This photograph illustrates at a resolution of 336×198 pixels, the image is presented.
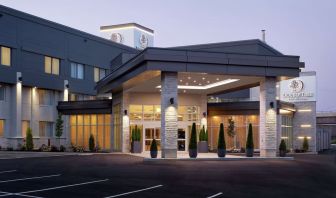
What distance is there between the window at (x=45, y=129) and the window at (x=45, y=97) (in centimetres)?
192

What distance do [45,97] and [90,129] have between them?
5492 millimetres

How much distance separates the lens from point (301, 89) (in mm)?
50438

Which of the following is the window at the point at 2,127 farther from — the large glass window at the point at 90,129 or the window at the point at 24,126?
the large glass window at the point at 90,129

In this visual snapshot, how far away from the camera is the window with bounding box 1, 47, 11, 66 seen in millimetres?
40469

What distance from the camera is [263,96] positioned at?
1177 inches

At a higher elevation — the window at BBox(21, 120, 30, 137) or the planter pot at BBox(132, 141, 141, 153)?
the window at BBox(21, 120, 30, 137)

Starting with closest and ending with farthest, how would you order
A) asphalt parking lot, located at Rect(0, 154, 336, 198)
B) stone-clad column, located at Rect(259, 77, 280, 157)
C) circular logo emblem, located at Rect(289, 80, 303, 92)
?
1. asphalt parking lot, located at Rect(0, 154, 336, 198)
2. stone-clad column, located at Rect(259, 77, 280, 157)
3. circular logo emblem, located at Rect(289, 80, 303, 92)

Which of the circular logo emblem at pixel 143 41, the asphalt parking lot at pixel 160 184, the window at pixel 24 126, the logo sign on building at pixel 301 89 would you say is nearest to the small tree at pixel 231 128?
the logo sign on building at pixel 301 89

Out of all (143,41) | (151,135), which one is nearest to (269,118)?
(151,135)

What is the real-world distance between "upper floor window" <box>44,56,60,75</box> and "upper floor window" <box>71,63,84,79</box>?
2.32 m

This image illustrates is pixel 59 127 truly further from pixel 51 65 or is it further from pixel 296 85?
pixel 296 85

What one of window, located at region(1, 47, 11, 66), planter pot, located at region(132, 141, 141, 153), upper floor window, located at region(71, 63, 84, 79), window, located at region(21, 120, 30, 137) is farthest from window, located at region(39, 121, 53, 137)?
planter pot, located at region(132, 141, 141, 153)

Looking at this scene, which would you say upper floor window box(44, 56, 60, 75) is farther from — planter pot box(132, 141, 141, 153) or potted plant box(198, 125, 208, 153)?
potted plant box(198, 125, 208, 153)

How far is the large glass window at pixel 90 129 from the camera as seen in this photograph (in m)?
43.5
